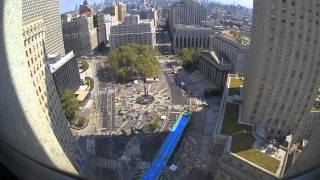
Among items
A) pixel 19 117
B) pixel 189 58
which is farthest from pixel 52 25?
pixel 19 117

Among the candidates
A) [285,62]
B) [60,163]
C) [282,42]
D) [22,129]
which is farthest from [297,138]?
[22,129]

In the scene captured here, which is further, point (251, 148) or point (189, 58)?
point (189, 58)

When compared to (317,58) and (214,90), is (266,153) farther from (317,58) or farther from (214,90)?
(214,90)

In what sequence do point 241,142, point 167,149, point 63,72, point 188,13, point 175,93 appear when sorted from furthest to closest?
point 188,13
point 175,93
point 63,72
point 167,149
point 241,142

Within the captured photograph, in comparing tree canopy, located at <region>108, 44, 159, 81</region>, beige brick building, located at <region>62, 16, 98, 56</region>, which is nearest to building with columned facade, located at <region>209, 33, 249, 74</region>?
tree canopy, located at <region>108, 44, 159, 81</region>

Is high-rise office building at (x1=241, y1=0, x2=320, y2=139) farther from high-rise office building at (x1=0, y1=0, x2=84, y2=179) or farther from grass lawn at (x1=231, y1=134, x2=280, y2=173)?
high-rise office building at (x1=0, y1=0, x2=84, y2=179)

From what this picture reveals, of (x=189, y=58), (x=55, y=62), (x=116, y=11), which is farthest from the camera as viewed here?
(x=116, y=11)

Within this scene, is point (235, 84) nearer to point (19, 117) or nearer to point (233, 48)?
point (233, 48)
